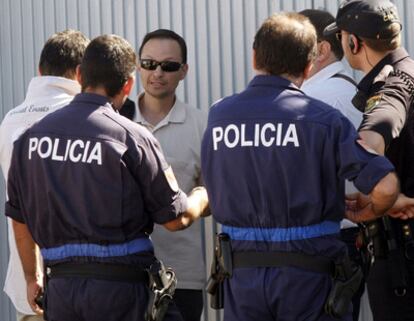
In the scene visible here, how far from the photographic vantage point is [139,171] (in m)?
4.93

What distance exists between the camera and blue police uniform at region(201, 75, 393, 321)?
4555 mm

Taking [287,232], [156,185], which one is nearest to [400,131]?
[287,232]

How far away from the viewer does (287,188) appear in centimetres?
458

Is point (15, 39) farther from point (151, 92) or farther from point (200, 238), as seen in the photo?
point (200, 238)

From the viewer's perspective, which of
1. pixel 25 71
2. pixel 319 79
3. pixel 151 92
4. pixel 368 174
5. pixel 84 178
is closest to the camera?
pixel 368 174

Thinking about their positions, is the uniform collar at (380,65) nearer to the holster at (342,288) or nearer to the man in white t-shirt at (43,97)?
the holster at (342,288)

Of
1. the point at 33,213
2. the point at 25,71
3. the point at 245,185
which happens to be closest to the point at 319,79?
the point at 245,185

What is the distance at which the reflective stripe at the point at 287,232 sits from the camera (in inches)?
181

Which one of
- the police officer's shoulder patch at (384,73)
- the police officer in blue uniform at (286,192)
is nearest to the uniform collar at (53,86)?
the police officer in blue uniform at (286,192)

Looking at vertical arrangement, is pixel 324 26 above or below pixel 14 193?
above

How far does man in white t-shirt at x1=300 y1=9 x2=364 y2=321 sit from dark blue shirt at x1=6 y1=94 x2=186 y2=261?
1.06m

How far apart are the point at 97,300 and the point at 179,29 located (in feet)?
8.13

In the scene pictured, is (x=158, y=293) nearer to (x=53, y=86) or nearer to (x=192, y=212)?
(x=192, y=212)

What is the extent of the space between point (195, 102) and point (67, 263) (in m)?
2.12
